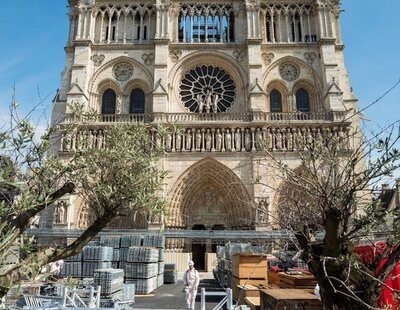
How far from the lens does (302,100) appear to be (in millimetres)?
21594

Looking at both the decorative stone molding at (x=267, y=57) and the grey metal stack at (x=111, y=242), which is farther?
the decorative stone molding at (x=267, y=57)

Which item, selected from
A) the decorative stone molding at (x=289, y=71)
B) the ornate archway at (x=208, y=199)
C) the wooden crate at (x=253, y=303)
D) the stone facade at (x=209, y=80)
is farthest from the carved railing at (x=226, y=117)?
the wooden crate at (x=253, y=303)

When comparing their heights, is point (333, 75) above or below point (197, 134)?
above

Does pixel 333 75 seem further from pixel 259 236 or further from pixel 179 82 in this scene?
pixel 259 236

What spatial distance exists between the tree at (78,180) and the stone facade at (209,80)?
11.8 m

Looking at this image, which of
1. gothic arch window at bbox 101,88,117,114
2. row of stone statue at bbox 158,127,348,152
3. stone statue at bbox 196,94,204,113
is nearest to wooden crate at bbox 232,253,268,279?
row of stone statue at bbox 158,127,348,152

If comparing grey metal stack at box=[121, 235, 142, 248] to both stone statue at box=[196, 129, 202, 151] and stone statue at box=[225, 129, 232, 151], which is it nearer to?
stone statue at box=[196, 129, 202, 151]

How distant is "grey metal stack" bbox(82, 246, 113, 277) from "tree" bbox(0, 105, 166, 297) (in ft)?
19.9

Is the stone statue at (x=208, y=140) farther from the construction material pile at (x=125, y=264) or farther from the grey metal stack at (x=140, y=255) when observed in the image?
the grey metal stack at (x=140, y=255)

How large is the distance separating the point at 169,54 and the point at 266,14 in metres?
6.57

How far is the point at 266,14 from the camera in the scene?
22672 mm

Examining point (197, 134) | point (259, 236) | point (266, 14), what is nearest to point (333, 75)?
point (266, 14)

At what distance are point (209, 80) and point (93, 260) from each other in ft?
43.4

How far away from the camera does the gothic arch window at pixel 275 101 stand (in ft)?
70.6
